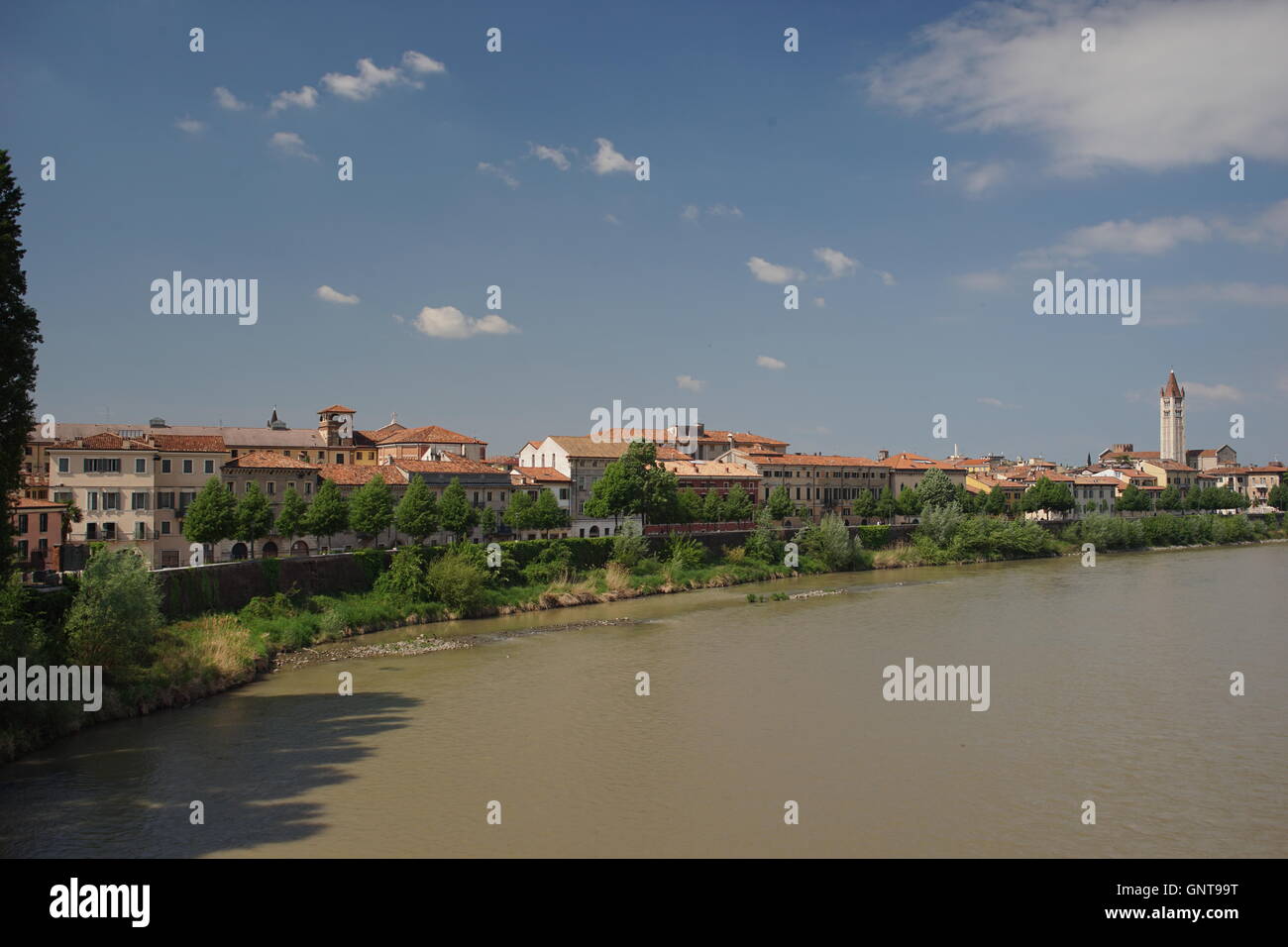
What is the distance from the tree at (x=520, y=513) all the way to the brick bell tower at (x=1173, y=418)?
12892 centimetres

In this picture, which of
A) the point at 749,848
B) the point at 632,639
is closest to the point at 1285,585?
the point at 632,639

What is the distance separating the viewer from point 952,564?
64312 millimetres

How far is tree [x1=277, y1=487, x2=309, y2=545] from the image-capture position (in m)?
46.6

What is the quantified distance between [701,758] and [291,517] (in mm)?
33529

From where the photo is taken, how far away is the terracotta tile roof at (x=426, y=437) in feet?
228

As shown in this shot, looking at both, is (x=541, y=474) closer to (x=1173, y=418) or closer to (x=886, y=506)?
(x=886, y=506)

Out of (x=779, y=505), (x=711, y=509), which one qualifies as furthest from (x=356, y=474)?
(x=779, y=505)

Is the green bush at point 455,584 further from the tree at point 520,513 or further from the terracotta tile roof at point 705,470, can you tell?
the terracotta tile roof at point 705,470

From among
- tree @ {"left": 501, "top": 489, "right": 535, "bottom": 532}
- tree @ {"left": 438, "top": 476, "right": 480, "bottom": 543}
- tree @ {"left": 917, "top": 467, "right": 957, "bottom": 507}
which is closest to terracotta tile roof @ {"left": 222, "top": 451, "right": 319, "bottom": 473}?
tree @ {"left": 438, "top": 476, "right": 480, "bottom": 543}

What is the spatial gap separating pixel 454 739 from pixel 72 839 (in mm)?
7786

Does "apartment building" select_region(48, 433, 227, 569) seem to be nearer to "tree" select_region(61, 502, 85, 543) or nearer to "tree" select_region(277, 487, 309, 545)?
"tree" select_region(61, 502, 85, 543)

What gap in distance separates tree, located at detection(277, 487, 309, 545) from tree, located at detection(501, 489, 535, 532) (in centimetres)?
1346

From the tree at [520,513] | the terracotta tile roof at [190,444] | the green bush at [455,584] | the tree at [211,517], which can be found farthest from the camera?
the tree at [520,513]

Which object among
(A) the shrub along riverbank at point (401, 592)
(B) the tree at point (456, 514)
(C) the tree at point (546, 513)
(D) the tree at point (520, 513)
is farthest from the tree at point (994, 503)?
(B) the tree at point (456, 514)
